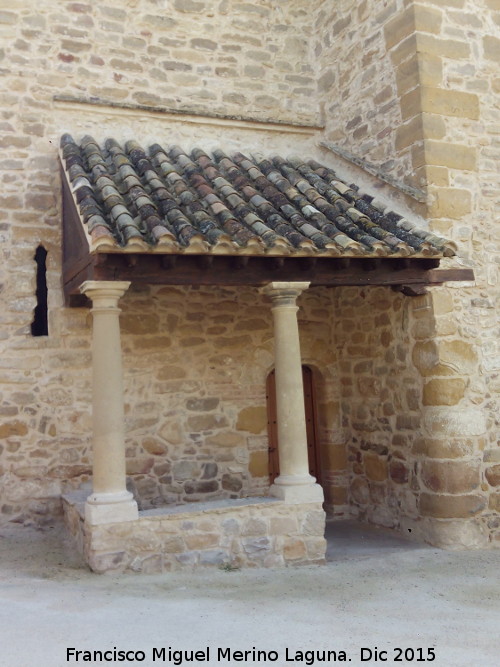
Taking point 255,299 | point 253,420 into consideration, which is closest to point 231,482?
point 253,420

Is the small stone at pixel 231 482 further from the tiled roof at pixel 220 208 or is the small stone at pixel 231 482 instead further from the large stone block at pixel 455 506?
the tiled roof at pixel 220 208

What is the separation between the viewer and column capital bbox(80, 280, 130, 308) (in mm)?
5512

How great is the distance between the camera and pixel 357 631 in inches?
162

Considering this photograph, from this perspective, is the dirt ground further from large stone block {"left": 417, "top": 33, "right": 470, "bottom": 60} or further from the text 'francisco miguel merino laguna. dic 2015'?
large stone block {"left": 417, "top": 33, "right": 470, "bottom": 60}

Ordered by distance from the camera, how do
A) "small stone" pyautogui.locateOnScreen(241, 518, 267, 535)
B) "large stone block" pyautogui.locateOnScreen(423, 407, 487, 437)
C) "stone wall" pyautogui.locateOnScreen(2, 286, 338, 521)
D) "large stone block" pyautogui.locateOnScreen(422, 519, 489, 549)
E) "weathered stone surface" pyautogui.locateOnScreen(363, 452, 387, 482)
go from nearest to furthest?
"small stone" pyautogui.locateOnScreen(241, 518, 267, 535) → "large stone block" pyautogui.locateOnScreen(422, 519, 489, 549) → "large stone block" pyautogui.locateOnScreen(423, 407, 487, 437) → "stone wall" pyautogui.locateOnScreen(2, 286, 338, 521) → "weathered stone surface" pyautogui.locateOnScreen(363, 452, 387, 482)

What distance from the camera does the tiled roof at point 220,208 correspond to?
5.43m

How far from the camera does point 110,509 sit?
5348mm

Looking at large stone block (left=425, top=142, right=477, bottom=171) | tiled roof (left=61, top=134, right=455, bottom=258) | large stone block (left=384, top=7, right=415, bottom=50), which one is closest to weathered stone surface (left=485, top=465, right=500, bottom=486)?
tiled roof (left=61, top=134, right=455, bottom=258)

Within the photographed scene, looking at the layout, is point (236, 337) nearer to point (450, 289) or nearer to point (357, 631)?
point (450, 289)

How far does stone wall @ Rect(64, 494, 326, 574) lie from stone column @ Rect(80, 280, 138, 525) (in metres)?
0.19

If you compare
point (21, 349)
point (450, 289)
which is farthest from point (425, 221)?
point (21, 349)

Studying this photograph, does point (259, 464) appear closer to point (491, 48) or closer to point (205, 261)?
point (205, 261)

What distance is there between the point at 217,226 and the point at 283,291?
872mm

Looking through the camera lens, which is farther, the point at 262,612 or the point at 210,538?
the point at 210,538
